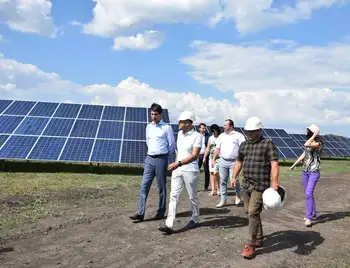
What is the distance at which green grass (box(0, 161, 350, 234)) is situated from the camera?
764 cm

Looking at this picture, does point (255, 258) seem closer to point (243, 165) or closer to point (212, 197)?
point (243, 165)

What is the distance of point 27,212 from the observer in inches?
304

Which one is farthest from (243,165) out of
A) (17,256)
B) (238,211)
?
(17,256)

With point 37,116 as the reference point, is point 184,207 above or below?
below

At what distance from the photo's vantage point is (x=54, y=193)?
9750 millimetres

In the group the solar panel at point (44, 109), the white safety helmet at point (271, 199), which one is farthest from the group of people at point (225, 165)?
the solar panel at point (44, 109)

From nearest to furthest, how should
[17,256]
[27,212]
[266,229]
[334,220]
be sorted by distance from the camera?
[17,256]
[266,229]
[27,212]
[334,220]

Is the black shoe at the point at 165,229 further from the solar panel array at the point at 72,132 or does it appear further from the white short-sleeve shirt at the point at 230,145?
the solar panel array at the point at 72,132

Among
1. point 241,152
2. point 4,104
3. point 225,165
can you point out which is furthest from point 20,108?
point 241,152

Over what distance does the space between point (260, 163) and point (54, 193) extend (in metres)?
6.00

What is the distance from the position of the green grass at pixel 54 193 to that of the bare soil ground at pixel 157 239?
0.09 metres

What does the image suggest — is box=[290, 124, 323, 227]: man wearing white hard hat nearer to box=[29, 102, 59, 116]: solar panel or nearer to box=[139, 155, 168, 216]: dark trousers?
box=[139, 155, 168, 216]: dark trousers

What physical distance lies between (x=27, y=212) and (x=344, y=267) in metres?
5.78

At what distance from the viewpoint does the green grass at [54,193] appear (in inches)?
301
